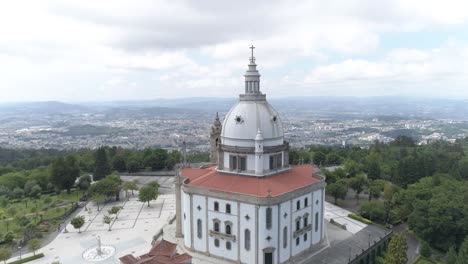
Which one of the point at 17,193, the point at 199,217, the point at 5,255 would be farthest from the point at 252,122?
the point at 17,193

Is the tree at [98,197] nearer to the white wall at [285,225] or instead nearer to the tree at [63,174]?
the tree at [63,174]

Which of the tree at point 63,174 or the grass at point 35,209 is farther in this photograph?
the tree at point 63,174

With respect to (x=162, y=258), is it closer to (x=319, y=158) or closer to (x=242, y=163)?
(x=242, y=163)

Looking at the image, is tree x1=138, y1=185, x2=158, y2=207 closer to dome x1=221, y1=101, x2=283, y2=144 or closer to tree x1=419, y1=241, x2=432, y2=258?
dome x1=221, y1=101, x2=283, y2=144

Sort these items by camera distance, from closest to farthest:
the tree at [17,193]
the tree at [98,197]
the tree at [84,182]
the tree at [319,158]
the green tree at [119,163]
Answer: the tree at [98,197] < the tree at [17,193] < the tree at [84,182] < the green tree at [119,163] < the tree at [319,158]

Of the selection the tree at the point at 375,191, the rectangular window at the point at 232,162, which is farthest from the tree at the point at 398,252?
the tree at the point at 375,191

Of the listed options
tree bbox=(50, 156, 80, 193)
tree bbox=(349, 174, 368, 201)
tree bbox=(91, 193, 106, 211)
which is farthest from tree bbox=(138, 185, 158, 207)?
tree bbox=(349, 174, 368, 201)

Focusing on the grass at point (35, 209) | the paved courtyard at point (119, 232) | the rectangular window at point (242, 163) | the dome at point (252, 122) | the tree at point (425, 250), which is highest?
the dome at point (252, 122)

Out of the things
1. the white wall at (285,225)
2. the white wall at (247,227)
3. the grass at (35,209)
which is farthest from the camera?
the grass at (35,209)
